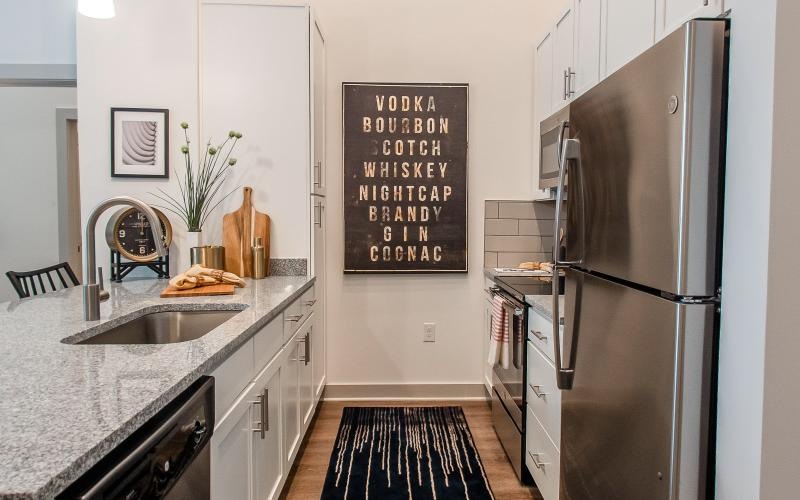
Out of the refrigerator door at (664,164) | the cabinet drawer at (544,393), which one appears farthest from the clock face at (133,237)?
the refrigerator door at (664,164)

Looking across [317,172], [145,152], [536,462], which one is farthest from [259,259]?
[536,462]

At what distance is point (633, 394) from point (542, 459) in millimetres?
939

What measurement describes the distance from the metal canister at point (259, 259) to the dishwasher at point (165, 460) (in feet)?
4.88

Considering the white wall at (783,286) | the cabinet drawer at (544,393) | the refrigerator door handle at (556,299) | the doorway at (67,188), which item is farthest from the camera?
the doorway at (67,188)

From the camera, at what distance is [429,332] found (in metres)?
3.29

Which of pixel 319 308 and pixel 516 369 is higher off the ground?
pixel 319 308

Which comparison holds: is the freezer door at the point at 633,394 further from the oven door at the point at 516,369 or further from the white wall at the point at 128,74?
the white wall at the point at 128,74

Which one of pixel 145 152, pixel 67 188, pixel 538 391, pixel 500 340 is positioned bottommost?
pixel 538 391

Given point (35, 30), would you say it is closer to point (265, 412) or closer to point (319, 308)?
point (319, 308)

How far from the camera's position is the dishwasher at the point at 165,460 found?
700 mm

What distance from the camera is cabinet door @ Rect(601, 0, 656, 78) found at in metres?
1.58

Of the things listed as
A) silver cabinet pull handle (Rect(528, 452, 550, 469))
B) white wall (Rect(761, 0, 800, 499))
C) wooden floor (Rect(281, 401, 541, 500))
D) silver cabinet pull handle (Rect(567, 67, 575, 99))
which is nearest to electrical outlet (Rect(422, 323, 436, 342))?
wooden floor (Rect(281, 401, 541, 500))

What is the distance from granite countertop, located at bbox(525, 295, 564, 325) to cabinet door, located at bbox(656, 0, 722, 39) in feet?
3.30

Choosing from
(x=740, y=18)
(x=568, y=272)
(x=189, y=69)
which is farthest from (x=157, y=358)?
(x=189, y=69)
